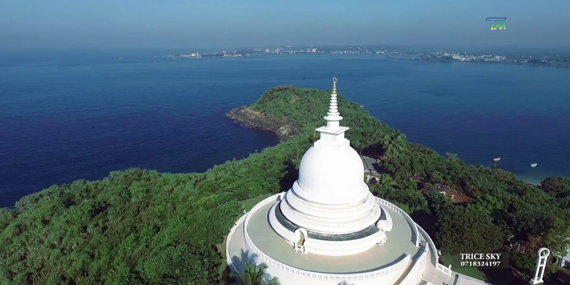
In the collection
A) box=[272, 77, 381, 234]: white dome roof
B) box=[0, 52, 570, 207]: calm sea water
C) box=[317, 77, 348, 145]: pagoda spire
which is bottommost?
box=[0, 52, 570, 207]: calm sea water

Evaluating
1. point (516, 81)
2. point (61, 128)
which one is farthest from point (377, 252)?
point (516, 81)

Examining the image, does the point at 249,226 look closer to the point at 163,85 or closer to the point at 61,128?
the point at 61,128

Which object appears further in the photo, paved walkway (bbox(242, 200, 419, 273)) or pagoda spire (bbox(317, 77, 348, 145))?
pagoda spire (bbox(317, 77, 348, 145))

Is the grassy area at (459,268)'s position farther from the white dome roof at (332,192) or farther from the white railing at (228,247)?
the white railing at (228,247)

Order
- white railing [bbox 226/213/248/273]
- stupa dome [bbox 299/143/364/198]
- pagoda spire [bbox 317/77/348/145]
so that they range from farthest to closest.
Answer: pagoda spire [bbox 317/77/348/145] < stupa dome [bbox 299/143/364/198] < white railing [bbox 226/213/248/273]

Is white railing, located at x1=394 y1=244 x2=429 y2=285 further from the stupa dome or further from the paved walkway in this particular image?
the stupa dome

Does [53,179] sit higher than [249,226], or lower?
lower

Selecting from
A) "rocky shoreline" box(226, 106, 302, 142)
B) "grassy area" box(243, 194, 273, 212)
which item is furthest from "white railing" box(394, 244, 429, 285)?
"rocky shoreline" box(226, 106, 302, 142)
